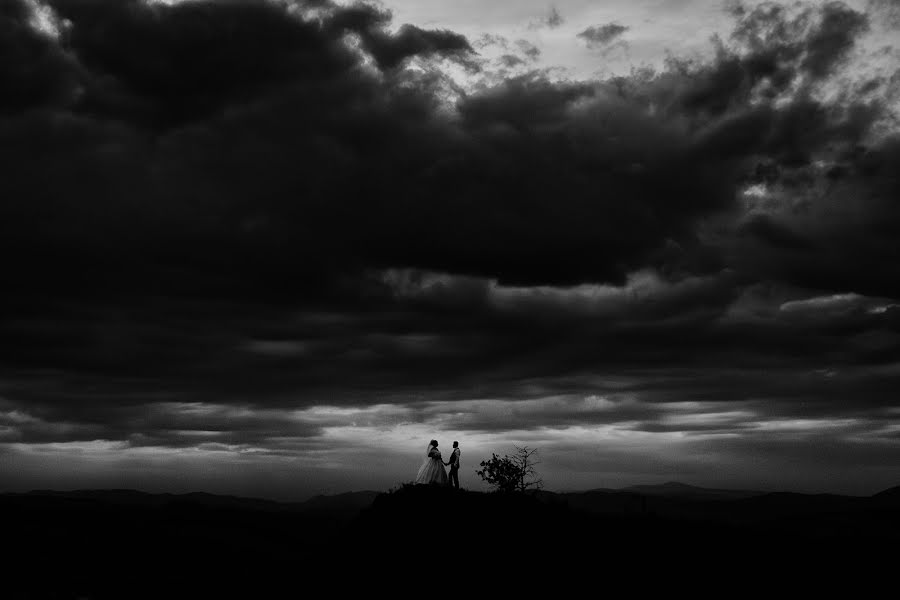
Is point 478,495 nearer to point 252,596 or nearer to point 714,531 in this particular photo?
point 714,531

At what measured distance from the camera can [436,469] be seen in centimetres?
5569

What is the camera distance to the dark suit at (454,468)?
55.4 meters

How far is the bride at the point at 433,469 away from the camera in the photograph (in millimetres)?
55562

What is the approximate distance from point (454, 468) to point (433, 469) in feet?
4.55

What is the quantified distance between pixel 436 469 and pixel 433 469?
0.20 m

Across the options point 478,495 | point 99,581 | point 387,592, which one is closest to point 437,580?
point 387,592

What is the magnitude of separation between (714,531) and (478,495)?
23429mm

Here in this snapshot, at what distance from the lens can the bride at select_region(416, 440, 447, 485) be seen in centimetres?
5556

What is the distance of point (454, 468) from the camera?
5559 centimetres

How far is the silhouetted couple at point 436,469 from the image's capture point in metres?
55.5

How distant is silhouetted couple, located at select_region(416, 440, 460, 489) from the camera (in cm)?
5547

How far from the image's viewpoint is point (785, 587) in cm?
5397

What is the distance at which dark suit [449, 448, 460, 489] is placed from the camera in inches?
2181

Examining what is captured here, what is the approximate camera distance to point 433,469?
55688 millimetres
